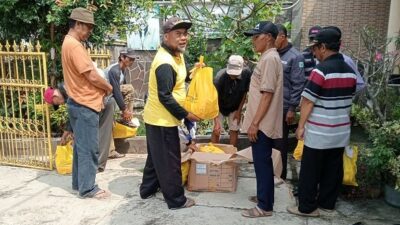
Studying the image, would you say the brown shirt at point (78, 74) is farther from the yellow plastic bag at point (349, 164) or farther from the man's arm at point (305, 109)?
the yellow plastic bag at point (349, 164)

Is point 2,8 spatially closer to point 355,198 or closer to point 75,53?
point 75,53

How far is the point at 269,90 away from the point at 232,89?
1598mm

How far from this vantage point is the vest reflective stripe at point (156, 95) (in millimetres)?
3472

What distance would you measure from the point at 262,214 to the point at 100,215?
1575mm

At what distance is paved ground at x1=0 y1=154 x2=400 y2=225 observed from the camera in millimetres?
3529

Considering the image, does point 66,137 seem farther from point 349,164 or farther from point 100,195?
point 349,164

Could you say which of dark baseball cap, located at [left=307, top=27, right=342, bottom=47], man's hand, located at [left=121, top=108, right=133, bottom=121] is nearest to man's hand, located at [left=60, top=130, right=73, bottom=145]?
man's hand, located at [left=121, top=108, right=133, bottom=121]

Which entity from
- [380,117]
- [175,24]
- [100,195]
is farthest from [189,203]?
[380,117]

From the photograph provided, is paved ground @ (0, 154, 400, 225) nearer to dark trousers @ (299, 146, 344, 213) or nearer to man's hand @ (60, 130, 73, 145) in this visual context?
dark trousers @ (299, 146, 344, 213)

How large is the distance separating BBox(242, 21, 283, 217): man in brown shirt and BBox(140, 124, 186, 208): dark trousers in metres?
0.69

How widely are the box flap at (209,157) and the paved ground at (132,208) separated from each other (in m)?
0.38

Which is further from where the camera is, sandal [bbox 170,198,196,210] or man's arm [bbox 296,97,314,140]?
sandal [bbox 170,198,196,210]

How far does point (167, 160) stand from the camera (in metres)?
3.59

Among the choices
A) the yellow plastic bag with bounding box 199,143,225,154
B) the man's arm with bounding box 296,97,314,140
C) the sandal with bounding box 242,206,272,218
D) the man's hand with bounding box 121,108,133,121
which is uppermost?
the man's arm with bounding box 296,97,314,140
